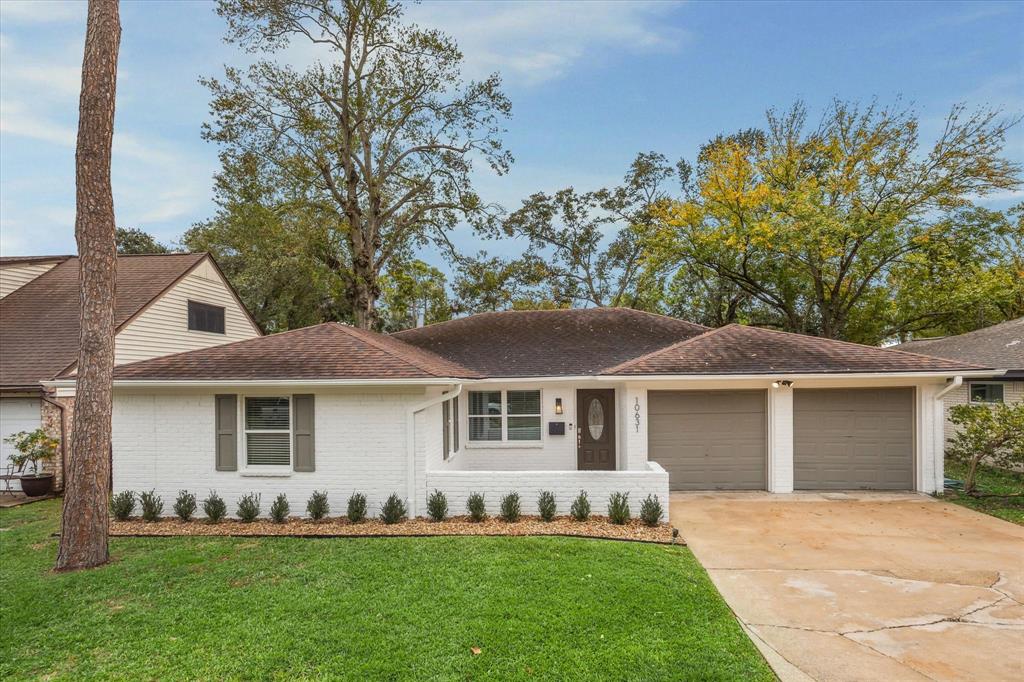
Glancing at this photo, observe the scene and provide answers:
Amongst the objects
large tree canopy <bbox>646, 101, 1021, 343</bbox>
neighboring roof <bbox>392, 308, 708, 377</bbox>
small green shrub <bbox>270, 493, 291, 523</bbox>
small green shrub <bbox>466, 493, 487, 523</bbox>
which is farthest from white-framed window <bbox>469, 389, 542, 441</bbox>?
large tree canopy <bbox>646, 101, 1021, 343</bbox>

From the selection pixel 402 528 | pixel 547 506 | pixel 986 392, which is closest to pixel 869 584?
pixel 547 506

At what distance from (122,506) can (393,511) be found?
477cm

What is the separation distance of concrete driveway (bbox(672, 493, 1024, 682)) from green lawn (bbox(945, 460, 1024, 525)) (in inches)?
19.4

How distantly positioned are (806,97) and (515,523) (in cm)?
2190

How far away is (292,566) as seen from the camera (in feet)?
21.5

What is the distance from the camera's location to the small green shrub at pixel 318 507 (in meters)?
8.85

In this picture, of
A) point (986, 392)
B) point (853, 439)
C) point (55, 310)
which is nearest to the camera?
point (853, 439)

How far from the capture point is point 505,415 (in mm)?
12555

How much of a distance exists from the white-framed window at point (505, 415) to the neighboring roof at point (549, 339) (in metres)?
0.66

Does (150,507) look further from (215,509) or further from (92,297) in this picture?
(92,297)

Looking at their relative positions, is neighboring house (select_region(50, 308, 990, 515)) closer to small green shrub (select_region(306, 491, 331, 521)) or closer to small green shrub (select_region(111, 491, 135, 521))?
small green shrub (select_region(306, 491, 331, 521))

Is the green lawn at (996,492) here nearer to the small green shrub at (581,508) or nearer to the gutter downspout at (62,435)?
the small green shrub at (581,508)

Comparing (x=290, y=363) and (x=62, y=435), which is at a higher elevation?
(x=290, y=363)

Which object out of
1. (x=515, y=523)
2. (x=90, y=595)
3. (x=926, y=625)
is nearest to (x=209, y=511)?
(x=90, y=595)
